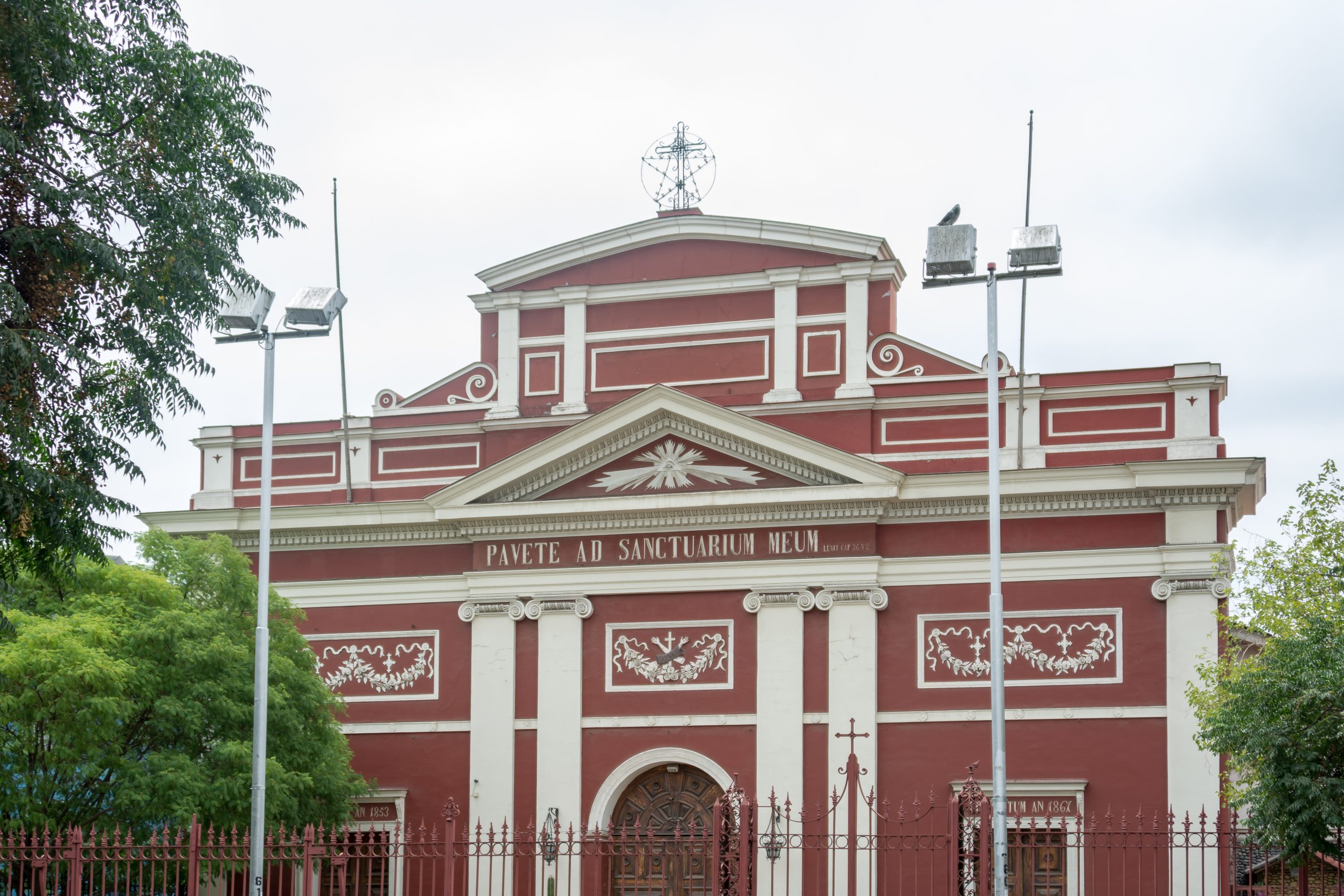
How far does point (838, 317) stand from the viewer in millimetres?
28297

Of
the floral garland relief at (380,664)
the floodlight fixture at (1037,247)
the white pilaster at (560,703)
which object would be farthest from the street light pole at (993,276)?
the floral garland relief at (380,664)

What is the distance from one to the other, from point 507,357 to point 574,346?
1224 mm

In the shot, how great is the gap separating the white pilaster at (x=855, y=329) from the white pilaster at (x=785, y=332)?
784mm

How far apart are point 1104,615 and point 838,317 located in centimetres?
626

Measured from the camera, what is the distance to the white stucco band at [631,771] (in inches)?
1088

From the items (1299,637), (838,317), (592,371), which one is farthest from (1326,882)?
(592,371)

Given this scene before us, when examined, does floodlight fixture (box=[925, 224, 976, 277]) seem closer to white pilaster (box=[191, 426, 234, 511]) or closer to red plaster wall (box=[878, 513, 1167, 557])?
red plaster wall (box=[878, 513, 1167, 557])

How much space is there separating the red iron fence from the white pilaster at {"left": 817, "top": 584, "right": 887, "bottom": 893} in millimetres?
465

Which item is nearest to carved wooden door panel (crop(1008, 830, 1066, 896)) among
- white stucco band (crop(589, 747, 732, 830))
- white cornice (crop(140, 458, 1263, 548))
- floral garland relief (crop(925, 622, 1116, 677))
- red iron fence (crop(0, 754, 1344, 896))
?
red iron fence (crop(0, 754, 1344, 896))

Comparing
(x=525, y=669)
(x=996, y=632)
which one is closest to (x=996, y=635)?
(x=996, y=632)

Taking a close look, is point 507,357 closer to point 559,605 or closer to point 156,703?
point 559,605

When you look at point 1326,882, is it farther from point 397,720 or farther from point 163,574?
point 163,574

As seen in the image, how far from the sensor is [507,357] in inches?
1177

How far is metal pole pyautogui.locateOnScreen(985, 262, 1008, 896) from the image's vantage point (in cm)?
1814
